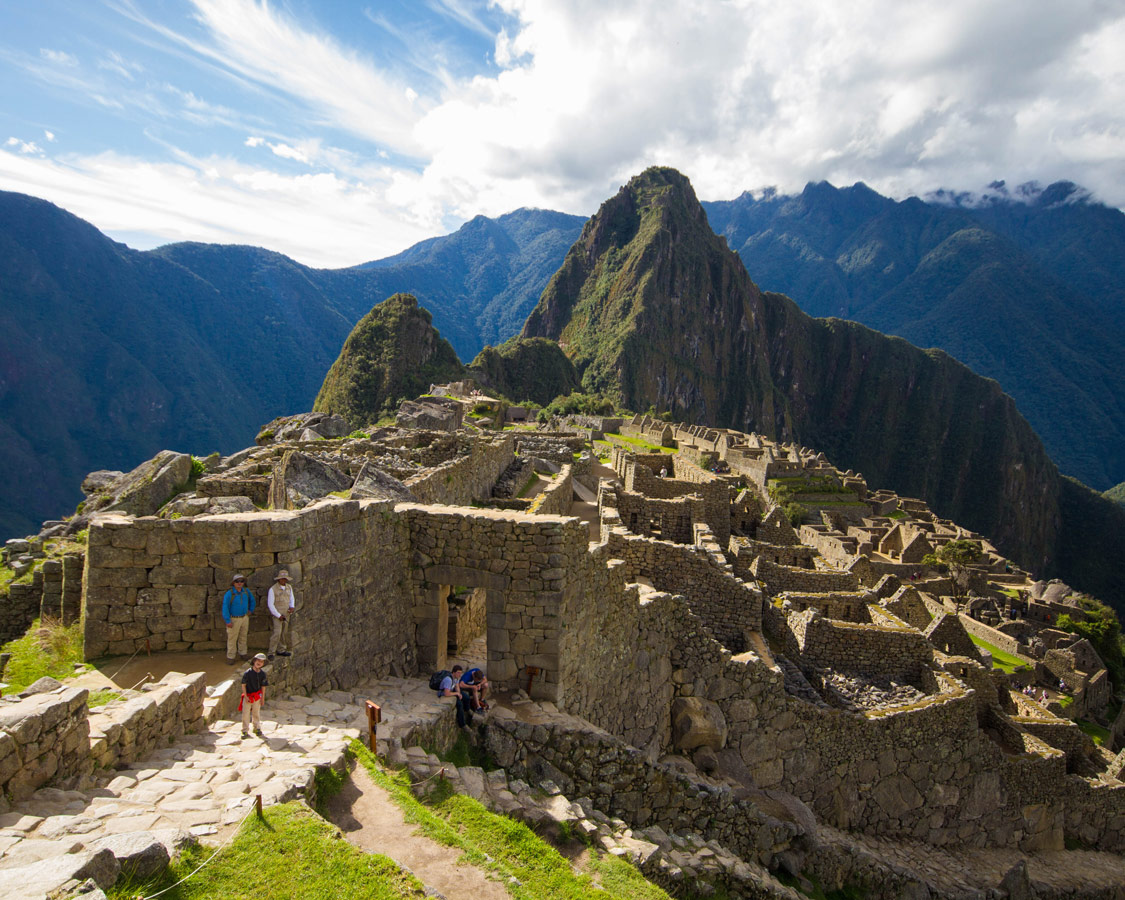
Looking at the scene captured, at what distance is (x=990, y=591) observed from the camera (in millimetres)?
37000

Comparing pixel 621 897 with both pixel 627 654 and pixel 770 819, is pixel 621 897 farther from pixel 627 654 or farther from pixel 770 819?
pixel 770 819

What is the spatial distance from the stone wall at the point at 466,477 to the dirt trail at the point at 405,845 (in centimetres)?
694

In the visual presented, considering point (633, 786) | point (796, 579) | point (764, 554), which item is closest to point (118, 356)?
point (764, 554)

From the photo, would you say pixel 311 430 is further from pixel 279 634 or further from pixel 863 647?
pixel 279 634

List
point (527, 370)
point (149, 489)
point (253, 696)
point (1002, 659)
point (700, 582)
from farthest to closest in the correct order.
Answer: point (527, 370) → point (1002, 659) → point (149, 489) → point (700, 582) → point (253, 696)

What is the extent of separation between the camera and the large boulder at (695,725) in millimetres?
11320

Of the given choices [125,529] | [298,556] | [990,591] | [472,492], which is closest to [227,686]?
Answer: [298,556]

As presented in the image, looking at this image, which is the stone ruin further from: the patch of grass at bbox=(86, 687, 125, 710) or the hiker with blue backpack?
the patch of grass at bbox=(86, 687, 125, 710)

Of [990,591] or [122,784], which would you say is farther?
[990,591]

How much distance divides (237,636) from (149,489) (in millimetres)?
10883

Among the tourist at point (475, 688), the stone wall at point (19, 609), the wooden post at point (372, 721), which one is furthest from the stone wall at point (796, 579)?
the stone wall at point (19, 609)

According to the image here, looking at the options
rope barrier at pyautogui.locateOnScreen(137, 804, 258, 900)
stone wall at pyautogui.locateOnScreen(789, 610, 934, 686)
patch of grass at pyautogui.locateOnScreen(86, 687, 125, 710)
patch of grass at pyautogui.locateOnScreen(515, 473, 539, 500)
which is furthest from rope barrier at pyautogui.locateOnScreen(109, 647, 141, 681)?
stone wall at pyautogui.locateOnScreen(789, 610, 934, 686)

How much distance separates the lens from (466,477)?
16.1 meters

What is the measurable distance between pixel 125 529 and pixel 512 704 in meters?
4.82
